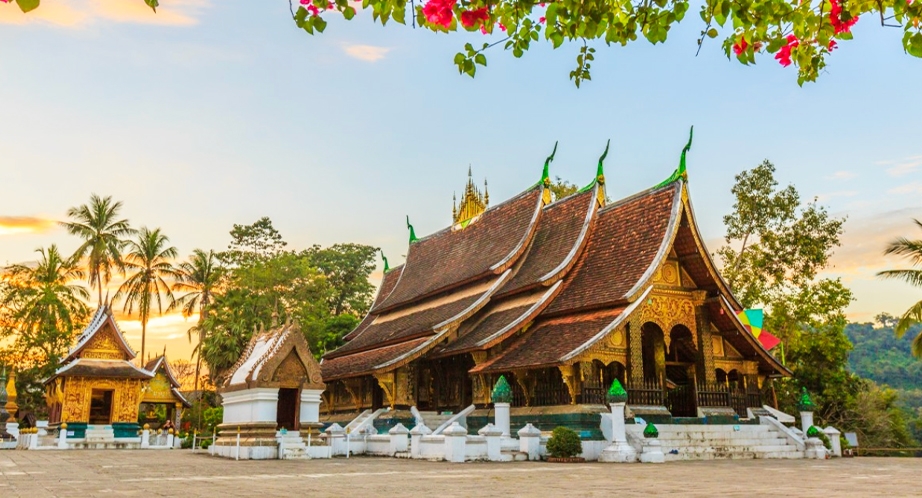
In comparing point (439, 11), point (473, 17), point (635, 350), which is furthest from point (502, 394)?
point (439, 11)

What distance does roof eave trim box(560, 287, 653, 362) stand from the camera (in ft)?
47.1

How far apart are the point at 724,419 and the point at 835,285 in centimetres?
1254

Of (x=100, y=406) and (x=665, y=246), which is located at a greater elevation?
(x=665, y=246)

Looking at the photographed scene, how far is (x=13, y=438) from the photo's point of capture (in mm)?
26297

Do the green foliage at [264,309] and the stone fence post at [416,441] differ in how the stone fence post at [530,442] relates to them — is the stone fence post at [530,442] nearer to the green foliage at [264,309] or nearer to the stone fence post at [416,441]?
the stone fence post at [416,441]

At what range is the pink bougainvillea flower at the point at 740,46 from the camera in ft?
14.5

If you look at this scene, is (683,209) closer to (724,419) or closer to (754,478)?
(724,419)

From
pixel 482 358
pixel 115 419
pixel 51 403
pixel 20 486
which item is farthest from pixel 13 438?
pixel 20 486

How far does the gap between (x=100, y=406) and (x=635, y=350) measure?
22.1 m

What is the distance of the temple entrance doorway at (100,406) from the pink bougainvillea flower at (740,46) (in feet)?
89.9

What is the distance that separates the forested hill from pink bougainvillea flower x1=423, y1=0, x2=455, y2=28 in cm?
6971

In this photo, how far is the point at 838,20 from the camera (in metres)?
4.09

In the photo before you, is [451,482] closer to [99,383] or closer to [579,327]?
[579,327]

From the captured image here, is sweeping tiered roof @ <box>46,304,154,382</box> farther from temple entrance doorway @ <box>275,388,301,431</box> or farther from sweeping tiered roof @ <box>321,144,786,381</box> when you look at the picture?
temple entrance doorway @ <box>275,388,301,431</box>
